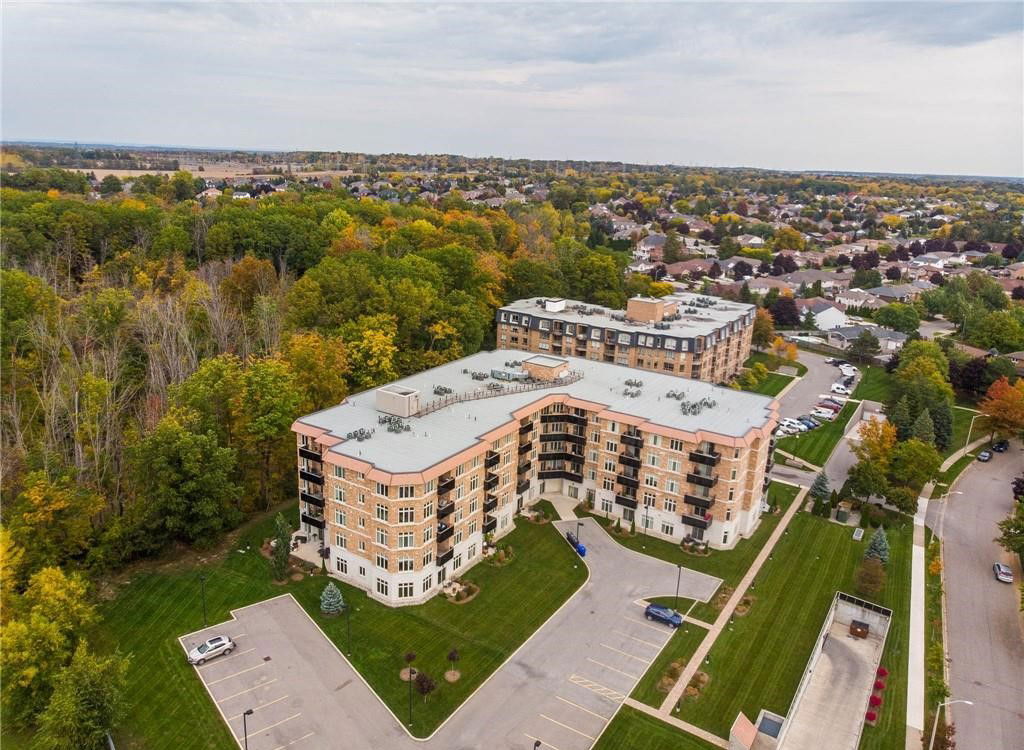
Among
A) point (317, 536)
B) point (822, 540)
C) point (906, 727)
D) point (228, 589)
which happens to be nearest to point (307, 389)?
point (317, 536)

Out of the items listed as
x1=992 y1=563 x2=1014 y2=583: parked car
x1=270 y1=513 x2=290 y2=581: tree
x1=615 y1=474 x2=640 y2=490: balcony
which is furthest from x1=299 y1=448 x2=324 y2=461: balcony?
x1=992 y1=563 x2=1014 y2=583: parked car

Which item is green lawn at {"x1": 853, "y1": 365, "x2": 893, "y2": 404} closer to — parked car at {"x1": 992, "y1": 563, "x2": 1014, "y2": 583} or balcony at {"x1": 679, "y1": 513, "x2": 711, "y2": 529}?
parked car at {"x1": 992, "y1": 563, "x2": 1014, "y2": 583}

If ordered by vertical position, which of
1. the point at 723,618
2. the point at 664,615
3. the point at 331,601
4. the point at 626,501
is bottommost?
the point at 723,618

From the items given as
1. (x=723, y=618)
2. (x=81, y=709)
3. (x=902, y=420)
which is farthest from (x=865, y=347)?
(x=81, y=709)

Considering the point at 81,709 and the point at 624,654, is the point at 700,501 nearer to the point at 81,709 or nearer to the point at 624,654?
the point at 624,654

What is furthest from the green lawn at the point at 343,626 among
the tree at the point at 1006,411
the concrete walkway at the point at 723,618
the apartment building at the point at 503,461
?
the tree at the point at 1006,411

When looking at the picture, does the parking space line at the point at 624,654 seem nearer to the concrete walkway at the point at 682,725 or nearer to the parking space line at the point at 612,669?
the parking space line at the point at 612,669
